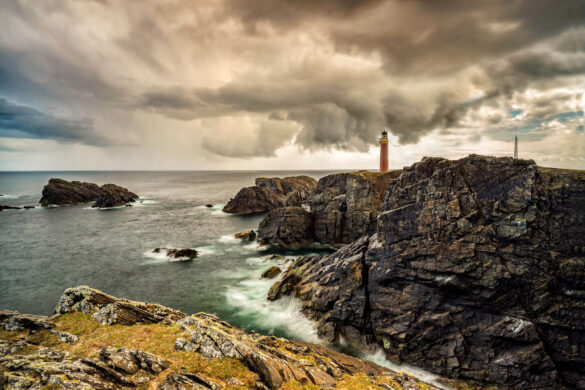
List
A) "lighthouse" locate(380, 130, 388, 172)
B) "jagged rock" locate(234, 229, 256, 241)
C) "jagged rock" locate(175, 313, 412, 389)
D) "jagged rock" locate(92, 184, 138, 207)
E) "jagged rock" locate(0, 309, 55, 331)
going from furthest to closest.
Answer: "jagged rock" locate(92, 184, 138, 207), "lighthouse" locate(380, 130, 388, 172), "jagged rock" locate(234, 229, 256, 241), "jagged rock" locate(0, 309, 55, 331), "jagged rock" locate(175, 313, 412, 389)

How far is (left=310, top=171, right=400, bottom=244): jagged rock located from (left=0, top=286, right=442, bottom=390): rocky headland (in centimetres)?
3852

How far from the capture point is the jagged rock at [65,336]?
14.6m

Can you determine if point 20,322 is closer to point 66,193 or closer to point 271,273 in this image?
point 271,273

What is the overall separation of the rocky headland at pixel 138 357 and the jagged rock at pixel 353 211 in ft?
126

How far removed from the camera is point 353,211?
58.5 metres

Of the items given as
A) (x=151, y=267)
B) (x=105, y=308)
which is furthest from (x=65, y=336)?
(x=151, y=267)

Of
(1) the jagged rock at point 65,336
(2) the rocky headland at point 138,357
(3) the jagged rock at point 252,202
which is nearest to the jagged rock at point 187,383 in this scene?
(2) the rocky headland at point 138,357

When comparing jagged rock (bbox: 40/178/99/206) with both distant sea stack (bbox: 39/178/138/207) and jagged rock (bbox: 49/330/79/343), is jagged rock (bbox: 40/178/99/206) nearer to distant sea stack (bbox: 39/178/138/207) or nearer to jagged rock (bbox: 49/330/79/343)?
distant sea stack (bbox: 39/178/138/207)

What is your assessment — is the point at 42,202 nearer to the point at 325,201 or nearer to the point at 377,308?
the point at 325,201

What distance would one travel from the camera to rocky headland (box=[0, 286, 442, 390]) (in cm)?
1077

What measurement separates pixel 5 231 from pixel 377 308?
10565 centimetres

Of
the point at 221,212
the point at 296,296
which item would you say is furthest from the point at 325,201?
the point at 221,212

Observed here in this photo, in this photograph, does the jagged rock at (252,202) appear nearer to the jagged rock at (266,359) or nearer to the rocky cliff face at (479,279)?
the rocky cliff face at (479,279)

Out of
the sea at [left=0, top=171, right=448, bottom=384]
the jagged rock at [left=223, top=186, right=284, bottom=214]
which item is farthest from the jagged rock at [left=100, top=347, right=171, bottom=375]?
the jagged rock at [left=223, top=186, right=284, bottom=214]
